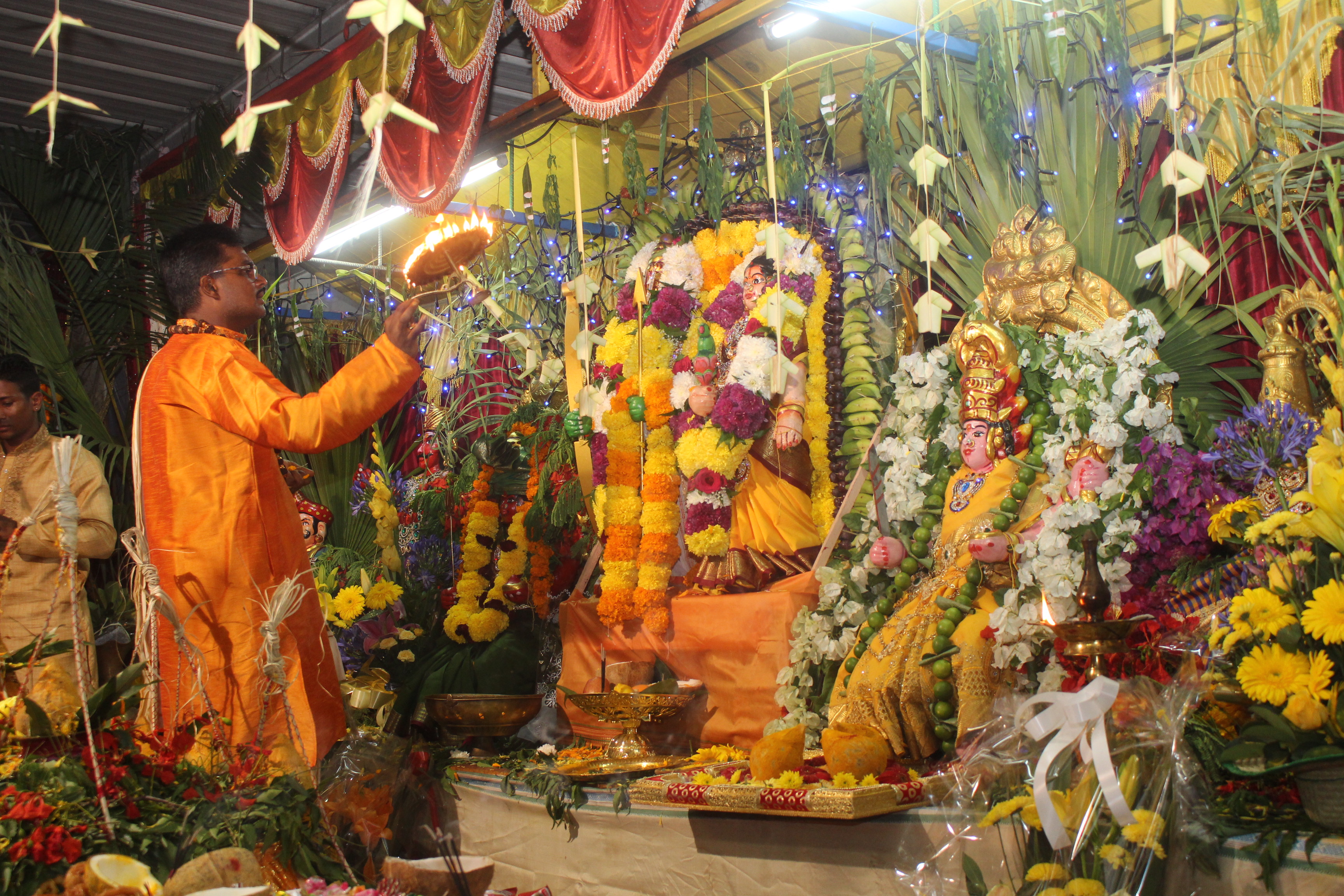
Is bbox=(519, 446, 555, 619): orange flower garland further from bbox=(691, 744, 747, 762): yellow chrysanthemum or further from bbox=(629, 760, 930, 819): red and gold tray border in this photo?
bbox=(629, 760, 930, 819): red and gold tray border

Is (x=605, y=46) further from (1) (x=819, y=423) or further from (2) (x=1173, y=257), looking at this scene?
(2) (x=1173, y=257)

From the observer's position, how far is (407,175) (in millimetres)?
5027

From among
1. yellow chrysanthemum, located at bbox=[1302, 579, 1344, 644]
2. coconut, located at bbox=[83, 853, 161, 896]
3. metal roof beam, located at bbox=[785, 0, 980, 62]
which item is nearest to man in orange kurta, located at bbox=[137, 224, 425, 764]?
coconut, located at bbox=[83, 853, 161, 896]

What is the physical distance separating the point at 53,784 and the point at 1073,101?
12.4 ft

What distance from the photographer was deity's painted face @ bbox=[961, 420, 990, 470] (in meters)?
3.72

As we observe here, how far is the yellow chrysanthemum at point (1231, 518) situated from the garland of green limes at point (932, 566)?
0.70 metres

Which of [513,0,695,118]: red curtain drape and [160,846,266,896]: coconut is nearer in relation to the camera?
[160,846,266,896]: coconut

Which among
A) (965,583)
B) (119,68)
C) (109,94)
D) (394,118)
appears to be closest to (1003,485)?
(965,583)

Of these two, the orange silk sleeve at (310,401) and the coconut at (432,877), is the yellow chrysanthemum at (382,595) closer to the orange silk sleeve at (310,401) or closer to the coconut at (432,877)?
the orange silk sleeve at (310,401)

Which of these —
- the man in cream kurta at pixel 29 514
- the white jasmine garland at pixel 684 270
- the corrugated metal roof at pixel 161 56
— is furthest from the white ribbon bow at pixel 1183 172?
the man in cream kurta at pixel 29 514

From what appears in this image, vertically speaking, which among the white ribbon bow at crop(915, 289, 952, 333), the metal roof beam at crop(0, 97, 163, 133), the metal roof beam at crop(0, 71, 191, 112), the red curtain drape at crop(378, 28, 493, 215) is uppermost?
the metal roof beam at crop(0, 71, 191, 112)

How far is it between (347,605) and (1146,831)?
12.1ft

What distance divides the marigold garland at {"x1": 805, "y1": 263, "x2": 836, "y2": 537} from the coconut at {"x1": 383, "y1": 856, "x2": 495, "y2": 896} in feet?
8.33

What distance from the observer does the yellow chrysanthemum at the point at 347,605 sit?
4.83 m
